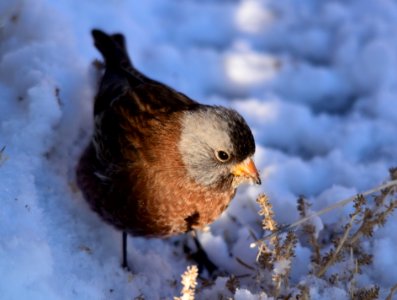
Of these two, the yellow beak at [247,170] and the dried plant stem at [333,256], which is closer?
the dried plant stem at [333,256]

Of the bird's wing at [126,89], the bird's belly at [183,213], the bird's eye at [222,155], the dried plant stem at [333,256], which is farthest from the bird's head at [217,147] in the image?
the dried plant stem at [333,256]

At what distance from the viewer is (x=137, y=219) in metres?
3.30

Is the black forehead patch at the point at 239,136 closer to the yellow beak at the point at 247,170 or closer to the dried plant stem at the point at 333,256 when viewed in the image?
the yellow beak at the point at 247,170

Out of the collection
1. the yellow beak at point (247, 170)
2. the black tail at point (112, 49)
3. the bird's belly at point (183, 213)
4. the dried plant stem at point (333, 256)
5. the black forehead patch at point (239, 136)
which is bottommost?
the dried plant stem at point (333, 256)

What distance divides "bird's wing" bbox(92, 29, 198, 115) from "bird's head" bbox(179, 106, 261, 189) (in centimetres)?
20

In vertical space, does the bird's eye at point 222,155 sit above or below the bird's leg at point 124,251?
above

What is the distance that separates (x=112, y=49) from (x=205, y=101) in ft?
2.94

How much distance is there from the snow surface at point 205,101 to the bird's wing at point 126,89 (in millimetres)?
260

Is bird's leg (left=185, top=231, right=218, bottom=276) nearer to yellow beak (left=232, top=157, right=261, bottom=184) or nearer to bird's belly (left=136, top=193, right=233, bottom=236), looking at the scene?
bird's belly (left=136, top=193, right=233, bottom=236)

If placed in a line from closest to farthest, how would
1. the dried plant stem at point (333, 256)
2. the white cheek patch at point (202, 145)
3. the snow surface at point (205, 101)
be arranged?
the dried plant stem at point (333, 256), the snow surface at point (205, 101), the white cheek patch at point (202, 145)

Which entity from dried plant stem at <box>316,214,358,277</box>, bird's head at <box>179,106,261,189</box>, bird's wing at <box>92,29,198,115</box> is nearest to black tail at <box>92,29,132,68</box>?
bird's wing at <box>92,29,198,115</box>

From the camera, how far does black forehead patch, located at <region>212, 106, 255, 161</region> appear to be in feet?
10.4

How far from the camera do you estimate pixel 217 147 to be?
10.6 feet

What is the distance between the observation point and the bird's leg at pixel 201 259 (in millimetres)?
3746
